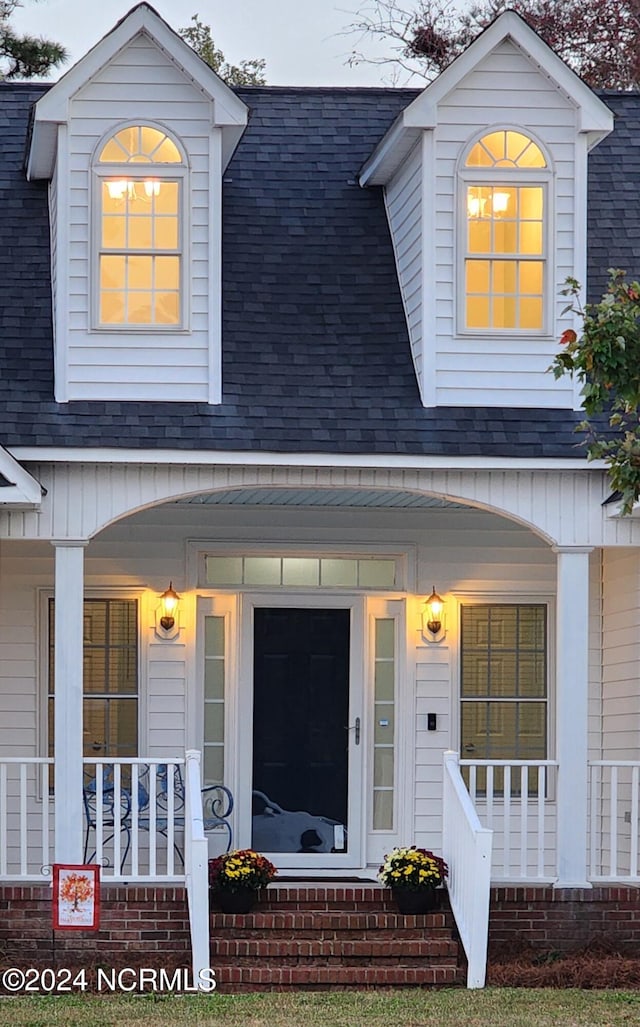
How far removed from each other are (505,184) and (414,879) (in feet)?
17.0

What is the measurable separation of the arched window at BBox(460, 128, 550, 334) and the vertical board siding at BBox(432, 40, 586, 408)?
0.10 m

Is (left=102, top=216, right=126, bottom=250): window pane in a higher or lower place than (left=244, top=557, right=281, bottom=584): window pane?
higher

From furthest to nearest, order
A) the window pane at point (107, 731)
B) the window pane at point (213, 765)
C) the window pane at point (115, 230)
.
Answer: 1. the window pane at point (213, 765)
2. the window pane at point (107, 731)
3. the window pane at point (115, 230)

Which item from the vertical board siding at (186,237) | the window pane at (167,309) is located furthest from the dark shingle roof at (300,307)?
the window pane at (167,309)

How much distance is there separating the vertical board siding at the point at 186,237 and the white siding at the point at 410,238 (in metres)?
1.60

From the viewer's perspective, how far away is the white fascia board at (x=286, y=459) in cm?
1143

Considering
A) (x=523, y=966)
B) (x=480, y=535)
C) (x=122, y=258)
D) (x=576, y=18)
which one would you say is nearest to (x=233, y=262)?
(x=122, y=258)

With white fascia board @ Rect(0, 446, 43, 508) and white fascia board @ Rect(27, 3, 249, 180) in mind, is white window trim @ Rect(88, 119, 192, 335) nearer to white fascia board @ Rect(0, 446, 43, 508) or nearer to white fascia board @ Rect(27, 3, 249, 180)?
white fascia board @ Rect(27, 3, 249, 180)

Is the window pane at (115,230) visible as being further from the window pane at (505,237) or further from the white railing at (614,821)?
the white railing at (614,821)

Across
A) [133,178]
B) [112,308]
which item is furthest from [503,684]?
[133,178]

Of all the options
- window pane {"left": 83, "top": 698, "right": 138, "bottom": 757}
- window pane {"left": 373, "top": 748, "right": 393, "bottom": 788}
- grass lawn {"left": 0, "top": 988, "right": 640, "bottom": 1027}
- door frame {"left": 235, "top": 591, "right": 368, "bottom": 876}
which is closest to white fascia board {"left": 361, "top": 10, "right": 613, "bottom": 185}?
door frame {"left": 235, "top": 591, "right": 368, "bottom": 876}

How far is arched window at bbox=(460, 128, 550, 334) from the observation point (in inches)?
488

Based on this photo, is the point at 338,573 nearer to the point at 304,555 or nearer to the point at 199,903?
the point at 304,555

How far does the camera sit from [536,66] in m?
12.5
